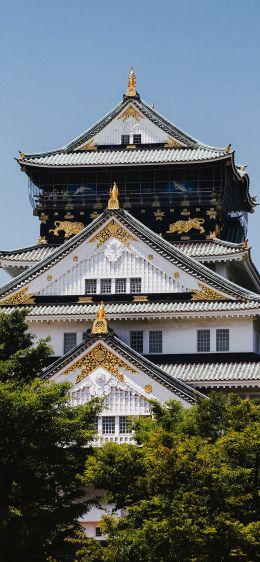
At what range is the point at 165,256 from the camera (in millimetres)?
66125

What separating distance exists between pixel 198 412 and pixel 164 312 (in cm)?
1480

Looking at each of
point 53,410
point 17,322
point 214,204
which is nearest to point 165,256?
point 214,204

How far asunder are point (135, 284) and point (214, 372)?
259 inches

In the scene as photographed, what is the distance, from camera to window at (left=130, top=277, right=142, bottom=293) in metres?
66.9

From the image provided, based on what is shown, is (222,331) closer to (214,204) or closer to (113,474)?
(214,204)

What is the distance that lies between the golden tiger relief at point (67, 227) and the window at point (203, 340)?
12.0 m

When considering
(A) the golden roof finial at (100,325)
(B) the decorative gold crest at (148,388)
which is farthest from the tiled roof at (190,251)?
(B) the decorative gold crest at (148,388)

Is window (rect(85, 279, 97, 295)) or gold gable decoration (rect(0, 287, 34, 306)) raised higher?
window (rect(85, 279, 97, 295))

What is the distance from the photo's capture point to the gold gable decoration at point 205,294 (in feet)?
213

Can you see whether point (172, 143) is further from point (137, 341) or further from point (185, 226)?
point (137, 341)

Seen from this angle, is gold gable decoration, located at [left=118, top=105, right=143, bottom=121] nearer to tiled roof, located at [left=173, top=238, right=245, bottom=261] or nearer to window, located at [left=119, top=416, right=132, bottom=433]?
tiled roof, located at [left=173, top=238, right=245, bottom=261]

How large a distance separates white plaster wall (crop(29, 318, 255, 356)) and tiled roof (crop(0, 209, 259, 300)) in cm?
169

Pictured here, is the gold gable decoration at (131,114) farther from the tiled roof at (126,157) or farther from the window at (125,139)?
the tiled roof at (126,157)

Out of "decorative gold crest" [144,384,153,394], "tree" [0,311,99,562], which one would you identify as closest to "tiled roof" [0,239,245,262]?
"decorative gold crest" [144,384,153,394]
